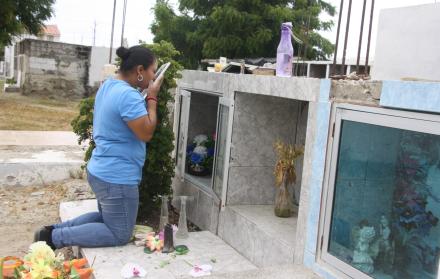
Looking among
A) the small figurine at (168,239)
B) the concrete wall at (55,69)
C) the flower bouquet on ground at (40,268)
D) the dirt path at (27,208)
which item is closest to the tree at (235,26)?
the concrete wall at (55,69)

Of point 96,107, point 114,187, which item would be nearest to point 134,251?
point 114,187

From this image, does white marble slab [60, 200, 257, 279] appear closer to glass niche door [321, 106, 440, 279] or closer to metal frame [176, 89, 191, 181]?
glass niche door [321, 106, 440, 279]

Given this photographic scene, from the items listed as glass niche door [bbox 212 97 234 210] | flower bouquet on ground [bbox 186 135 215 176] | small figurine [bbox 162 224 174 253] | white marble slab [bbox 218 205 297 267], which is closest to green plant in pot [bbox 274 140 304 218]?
white marble slab [bbox 218 205 297 267]

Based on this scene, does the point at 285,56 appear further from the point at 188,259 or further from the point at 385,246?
the point at 188,259

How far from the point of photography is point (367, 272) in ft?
9.14

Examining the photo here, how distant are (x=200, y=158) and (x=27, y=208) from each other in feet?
8.09

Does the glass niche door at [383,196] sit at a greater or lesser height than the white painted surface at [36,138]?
greater

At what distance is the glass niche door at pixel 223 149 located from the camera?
4.34 m

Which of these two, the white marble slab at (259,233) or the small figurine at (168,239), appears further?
the small figurine at (168,239)

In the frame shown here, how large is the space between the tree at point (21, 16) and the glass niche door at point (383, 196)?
50.8 ft

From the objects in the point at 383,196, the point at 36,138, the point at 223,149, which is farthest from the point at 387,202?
the point at 36,138

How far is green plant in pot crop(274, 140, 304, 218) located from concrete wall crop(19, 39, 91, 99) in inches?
697

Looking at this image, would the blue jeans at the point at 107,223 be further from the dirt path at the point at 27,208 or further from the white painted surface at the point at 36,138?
the white painted surface at the point at 36,138

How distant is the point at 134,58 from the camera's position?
375 cm
